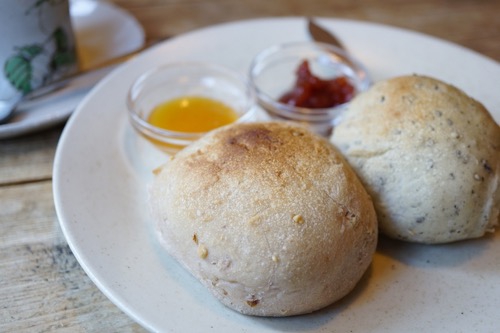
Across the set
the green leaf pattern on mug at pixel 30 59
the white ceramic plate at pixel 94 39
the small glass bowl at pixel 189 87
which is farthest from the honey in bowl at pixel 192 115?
the green leaf pattern on mug at pixel 30 59

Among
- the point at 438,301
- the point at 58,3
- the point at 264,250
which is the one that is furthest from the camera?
the point at 58,3

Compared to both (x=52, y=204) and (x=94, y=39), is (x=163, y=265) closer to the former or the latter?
(x=52, y=204)

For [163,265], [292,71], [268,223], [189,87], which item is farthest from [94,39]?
[268,223]

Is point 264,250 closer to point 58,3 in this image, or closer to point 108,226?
point 108,226

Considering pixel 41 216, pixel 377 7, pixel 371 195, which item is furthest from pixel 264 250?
pixel 377 7

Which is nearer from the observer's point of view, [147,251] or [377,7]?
[147,251]

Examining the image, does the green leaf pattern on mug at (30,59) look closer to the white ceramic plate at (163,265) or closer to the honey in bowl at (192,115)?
the white ceramic plate at (163,265)

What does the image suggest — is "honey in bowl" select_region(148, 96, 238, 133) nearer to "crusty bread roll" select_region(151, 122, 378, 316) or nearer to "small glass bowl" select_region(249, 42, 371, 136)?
"small glass bowl" select_region(249, 42, 371, 136)
